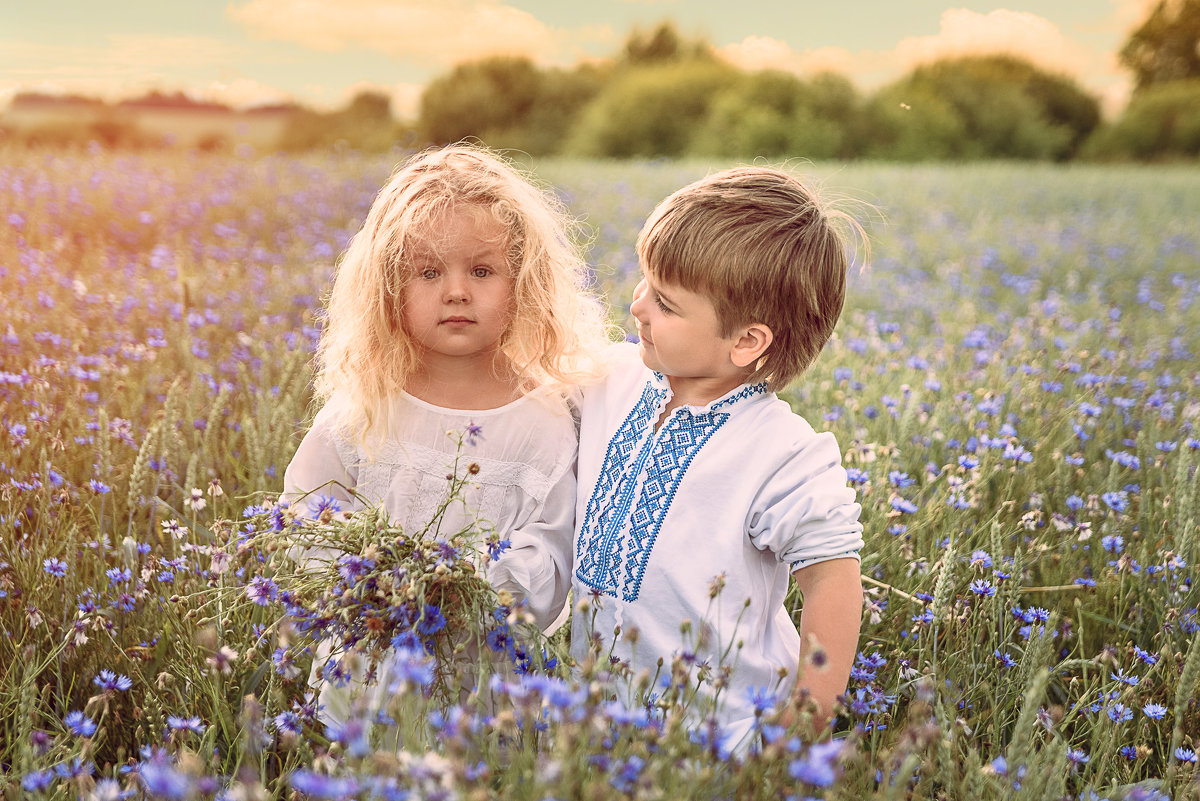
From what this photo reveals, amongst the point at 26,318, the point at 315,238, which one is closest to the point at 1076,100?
the point at 315,238

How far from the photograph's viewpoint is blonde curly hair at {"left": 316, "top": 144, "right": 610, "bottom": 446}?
2.15 meters

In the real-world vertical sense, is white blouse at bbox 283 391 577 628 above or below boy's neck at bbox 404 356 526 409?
below

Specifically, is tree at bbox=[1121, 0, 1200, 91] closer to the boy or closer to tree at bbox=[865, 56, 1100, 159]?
tree at bbox=[865, 56, 1100, 159]

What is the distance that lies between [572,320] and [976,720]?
1280 millimetres

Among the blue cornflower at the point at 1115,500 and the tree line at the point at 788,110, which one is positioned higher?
the tree line at the point at 788,110

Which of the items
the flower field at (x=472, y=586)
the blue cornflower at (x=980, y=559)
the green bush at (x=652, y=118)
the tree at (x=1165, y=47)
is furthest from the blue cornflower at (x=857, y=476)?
→ the tree at (x=1165, y=47)

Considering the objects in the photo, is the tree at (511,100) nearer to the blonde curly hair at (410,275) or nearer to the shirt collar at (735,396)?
the blonde curly hair at (410,275)

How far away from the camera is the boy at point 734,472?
189cm

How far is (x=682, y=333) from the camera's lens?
1.98 meters

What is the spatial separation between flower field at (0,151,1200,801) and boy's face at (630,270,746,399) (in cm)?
36

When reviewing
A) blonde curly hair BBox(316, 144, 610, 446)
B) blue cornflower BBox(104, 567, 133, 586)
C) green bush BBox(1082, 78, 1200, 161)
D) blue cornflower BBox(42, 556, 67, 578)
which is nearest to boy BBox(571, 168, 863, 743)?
blonde curly hair BBox(316, 144, 610, 446)

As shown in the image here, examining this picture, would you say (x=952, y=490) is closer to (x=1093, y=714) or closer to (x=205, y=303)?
(x=1093, y=714)

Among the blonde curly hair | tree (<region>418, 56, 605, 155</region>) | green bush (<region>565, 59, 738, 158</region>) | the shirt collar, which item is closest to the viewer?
the shirt collar

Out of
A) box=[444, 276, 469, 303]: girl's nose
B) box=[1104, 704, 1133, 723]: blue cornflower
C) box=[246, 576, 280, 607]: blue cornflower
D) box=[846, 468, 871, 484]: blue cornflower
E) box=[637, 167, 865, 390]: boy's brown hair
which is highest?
box=[637, 167, 865, 390]: boy's brown hair
